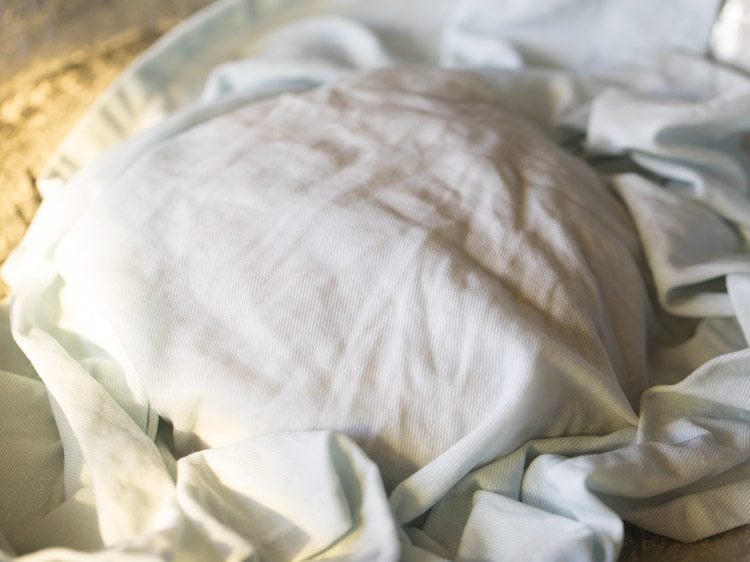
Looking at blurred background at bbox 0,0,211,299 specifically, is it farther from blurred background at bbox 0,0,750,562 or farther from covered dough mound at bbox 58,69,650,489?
covered dough mound at bbox 58,69,650,489

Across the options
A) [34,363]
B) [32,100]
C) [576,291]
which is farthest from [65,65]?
[576,291]

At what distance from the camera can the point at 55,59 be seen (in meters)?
0.86

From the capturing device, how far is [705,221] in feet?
2.20

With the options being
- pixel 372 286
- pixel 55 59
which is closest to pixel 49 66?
pixel 55 59

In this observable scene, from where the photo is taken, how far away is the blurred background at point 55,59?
2.41 feet

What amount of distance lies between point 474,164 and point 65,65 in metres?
0.47

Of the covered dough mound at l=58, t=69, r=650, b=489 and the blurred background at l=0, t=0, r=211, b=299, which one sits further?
the blurred background at l=0, t=0, r=211, b=299

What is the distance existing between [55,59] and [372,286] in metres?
0.51

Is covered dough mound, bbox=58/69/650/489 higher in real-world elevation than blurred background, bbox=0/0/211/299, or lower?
lower

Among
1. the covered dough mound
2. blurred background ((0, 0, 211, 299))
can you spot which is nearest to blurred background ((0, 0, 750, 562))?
blurred background ((0, 0, 211, 299))

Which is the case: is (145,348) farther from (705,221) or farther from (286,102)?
(705,221)

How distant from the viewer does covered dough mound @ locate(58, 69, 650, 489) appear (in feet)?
1.61

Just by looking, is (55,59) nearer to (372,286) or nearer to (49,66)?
(49,66)

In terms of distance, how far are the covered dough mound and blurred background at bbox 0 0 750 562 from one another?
0.55 feet
